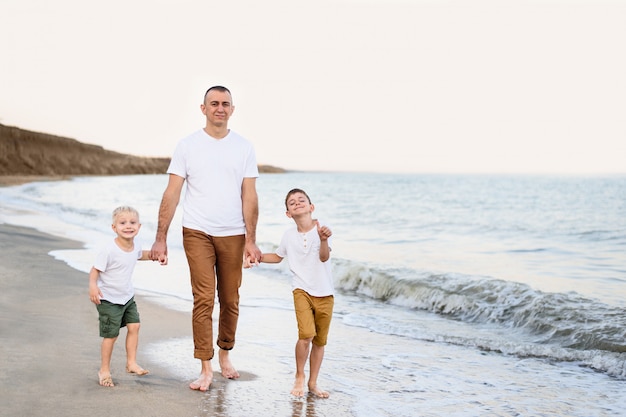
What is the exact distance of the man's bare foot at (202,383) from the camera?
4.41 m

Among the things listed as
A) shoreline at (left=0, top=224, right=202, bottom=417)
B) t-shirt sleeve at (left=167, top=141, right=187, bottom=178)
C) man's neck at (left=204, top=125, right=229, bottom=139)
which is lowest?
shoreline at (left=0, top=224, right=202, bottom=417)

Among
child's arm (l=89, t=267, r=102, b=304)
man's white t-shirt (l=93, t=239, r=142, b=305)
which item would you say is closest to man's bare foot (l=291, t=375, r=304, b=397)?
man's white t-shirt (l=93, t=239, r=142, b=305)

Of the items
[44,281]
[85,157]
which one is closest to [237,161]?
[44,281]

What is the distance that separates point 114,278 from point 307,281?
134 centimetres

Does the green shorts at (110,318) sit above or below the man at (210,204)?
below

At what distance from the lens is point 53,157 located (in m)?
136

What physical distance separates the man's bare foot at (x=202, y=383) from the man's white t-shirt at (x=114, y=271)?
76 centimetres

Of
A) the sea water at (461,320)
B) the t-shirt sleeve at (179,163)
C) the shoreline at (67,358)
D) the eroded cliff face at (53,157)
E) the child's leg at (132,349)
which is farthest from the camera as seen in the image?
the eroded cliff face at (53,157)

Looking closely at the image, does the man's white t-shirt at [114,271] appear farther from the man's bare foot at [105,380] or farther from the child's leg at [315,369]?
the child's leg at [315,369]

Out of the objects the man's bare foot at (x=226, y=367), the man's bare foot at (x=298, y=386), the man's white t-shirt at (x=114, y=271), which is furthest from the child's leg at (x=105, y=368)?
the man's bare foot at (x=298, y=386)

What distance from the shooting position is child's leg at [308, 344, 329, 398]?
4469 millimetres

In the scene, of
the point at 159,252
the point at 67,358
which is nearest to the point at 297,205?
the point at 159,252

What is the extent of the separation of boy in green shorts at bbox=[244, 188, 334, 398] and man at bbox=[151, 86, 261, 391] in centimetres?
25

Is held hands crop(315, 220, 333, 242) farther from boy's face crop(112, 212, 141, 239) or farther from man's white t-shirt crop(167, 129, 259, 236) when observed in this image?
boy's face crop(112, 212, 141, 239)
